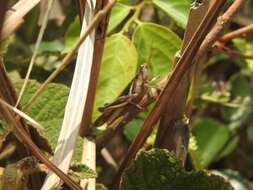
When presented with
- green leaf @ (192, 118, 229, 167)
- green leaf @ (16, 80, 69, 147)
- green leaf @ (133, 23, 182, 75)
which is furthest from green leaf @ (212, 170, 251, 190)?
green leaf @ (16, 80, 69, 147)

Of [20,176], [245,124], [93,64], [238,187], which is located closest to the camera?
[20,176]

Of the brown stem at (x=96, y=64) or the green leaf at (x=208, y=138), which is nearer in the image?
the brown stem at (x=96, y=64)

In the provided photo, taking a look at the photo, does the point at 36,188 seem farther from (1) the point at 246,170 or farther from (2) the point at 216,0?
(1) the point at 246,170

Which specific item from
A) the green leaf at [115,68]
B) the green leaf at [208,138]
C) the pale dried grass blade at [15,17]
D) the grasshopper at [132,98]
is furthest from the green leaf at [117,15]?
the green leaf at [208,138]

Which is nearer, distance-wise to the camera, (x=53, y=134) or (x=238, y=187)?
(x=53, y=134)

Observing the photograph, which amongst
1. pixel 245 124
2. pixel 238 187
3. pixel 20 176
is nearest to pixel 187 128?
pixel 20 176

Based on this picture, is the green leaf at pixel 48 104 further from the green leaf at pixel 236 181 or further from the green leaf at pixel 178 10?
the green leaf at pixel 236 181

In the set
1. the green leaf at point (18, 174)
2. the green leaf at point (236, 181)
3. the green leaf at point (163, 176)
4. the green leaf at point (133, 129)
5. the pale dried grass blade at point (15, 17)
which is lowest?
Result: the green leaf at point (236, 181)

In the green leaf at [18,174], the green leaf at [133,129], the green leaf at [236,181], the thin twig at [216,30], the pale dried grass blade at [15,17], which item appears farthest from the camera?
the green leaf at [236,181]
